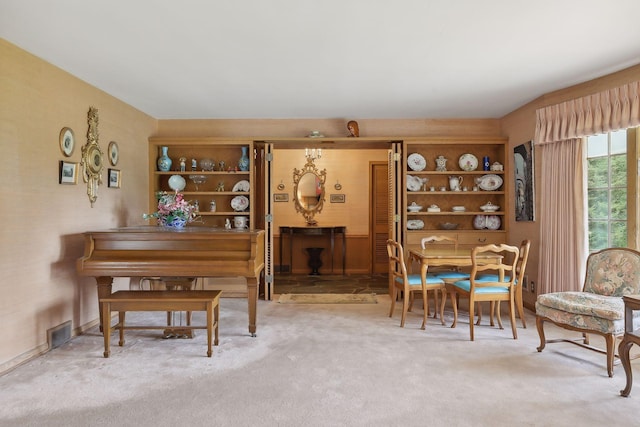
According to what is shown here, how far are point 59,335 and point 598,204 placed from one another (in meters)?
5.05

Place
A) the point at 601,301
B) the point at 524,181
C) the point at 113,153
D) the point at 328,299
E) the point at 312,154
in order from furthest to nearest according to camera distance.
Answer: the point at 312,154 < the point at 328,299 < the point at 524,181 < the point at 113,153 < the point at 601,301

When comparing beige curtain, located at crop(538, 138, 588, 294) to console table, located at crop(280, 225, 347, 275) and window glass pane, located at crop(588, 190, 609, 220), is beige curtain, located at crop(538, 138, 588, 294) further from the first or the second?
console table, located at crop(280, 225, 347, 275)

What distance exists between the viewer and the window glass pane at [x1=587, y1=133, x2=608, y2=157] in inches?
150

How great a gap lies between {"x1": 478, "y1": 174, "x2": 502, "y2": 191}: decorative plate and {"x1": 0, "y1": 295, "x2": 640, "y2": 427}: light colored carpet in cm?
204

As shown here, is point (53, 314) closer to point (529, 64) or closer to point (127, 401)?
point (127, 401)

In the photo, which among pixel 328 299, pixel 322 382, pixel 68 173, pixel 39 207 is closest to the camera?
pixel 322 382

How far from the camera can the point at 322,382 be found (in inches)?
105

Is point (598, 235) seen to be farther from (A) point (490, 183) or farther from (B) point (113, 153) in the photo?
(B) point (113, 153)

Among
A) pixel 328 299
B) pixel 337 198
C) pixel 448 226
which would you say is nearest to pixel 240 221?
pixel 328 299

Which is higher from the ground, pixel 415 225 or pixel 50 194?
pixel 50 194

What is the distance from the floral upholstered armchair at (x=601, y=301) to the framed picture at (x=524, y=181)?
142 cm

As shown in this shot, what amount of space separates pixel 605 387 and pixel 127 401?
2988 mm

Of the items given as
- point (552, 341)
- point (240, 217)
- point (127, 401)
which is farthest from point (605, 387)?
point (240, 217)

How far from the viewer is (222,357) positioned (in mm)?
3137
